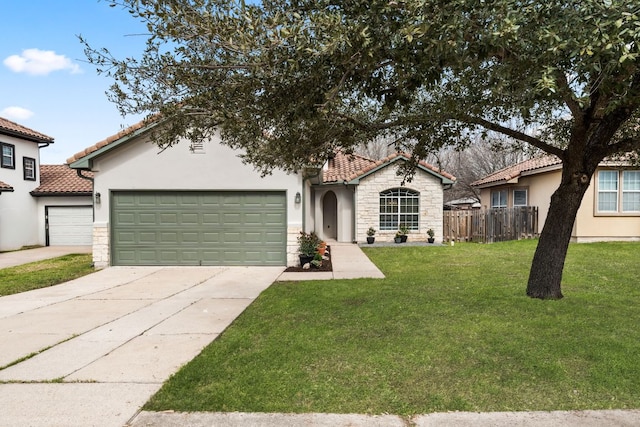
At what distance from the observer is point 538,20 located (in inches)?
135

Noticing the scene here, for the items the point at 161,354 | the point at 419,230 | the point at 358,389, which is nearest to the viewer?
the point at 358,389

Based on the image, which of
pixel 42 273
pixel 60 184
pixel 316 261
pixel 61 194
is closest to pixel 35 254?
pixel 61 194

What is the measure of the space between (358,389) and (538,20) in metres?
→ 3.63

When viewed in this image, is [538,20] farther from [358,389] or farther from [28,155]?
[28,155]

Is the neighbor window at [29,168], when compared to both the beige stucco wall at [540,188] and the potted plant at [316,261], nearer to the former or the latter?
the potted plant at [316,261]

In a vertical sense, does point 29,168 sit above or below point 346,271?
above

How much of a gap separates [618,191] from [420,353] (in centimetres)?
1585

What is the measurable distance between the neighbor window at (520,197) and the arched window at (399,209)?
598cm

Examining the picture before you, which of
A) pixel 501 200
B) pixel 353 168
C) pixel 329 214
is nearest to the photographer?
pixel 353 168

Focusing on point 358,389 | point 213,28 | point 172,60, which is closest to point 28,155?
point 172,60

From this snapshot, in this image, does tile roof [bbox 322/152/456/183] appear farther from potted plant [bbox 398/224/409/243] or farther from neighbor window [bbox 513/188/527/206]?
neighbor window [bbox 513/188/527/206]

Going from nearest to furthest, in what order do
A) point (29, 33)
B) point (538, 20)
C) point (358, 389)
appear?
point (538, 20) < point (358, 389) < point (29, 33)

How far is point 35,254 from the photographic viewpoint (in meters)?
15.9

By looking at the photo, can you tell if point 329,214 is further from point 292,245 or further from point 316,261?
point 316,261
